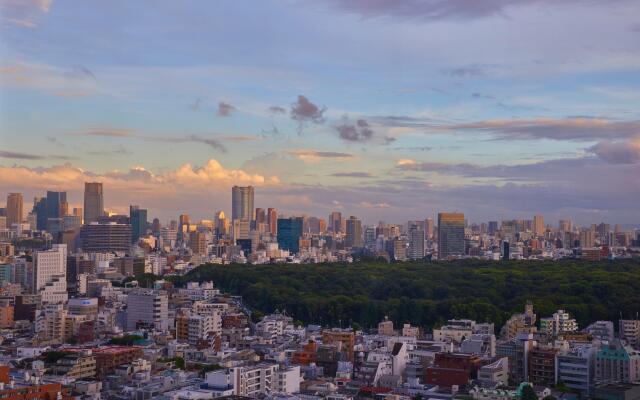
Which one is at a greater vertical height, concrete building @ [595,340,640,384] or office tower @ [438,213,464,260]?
office tower @ [438,213,464,260]

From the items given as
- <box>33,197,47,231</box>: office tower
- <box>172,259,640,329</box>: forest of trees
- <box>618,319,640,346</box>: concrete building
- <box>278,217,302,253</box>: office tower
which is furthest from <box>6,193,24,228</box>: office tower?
<box>618,319,640,346</box>: concrete building

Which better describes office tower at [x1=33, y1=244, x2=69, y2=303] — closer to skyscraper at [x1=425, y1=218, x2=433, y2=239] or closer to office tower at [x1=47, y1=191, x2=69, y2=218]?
office tower at [x1=47, y1=191, x2=69, y2=218]

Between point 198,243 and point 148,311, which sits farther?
point 198,243

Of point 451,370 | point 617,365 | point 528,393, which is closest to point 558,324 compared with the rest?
point 617,365

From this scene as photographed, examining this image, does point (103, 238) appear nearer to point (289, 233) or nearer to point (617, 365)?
point (289, 233)

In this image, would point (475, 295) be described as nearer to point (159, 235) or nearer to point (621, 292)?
point (621, 292)

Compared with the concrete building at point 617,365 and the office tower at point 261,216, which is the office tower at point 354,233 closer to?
the office tower at point 261,216
